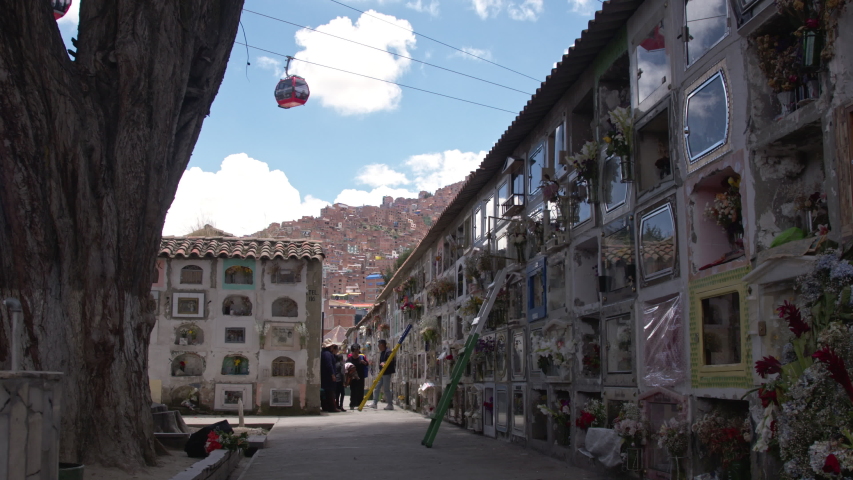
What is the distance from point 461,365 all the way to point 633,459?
544 cm

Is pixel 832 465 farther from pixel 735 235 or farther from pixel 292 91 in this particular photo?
pixel 292 91

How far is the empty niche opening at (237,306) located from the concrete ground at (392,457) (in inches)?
253

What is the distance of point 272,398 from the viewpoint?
23.6 meters

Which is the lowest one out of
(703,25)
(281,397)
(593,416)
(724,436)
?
(281,397)

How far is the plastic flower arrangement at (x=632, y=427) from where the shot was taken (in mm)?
9570

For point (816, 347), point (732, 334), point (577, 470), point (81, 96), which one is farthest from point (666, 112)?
point (81, 96)

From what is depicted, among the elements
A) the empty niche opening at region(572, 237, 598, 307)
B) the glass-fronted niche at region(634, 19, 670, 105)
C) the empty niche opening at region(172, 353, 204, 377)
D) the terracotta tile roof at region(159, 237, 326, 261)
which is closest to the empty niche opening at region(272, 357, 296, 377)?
the empty niche opening at region(172, 353, 204, 377)

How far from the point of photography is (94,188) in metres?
9.11

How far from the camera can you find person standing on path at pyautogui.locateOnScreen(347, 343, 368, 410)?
1083 inches

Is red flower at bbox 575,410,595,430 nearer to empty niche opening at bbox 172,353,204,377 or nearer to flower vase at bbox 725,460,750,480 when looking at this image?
flower vase at bbox 725,460,750,480

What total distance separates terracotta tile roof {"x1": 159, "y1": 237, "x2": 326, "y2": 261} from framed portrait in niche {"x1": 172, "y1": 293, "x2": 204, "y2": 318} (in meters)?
1.19

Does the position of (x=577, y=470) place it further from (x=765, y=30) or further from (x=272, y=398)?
(x=272, y=398)

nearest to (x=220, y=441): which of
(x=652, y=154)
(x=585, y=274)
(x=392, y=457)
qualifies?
(x=392, y=457)

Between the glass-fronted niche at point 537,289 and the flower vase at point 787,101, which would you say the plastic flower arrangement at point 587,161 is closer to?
the glass-fronted niche at point 537,289
